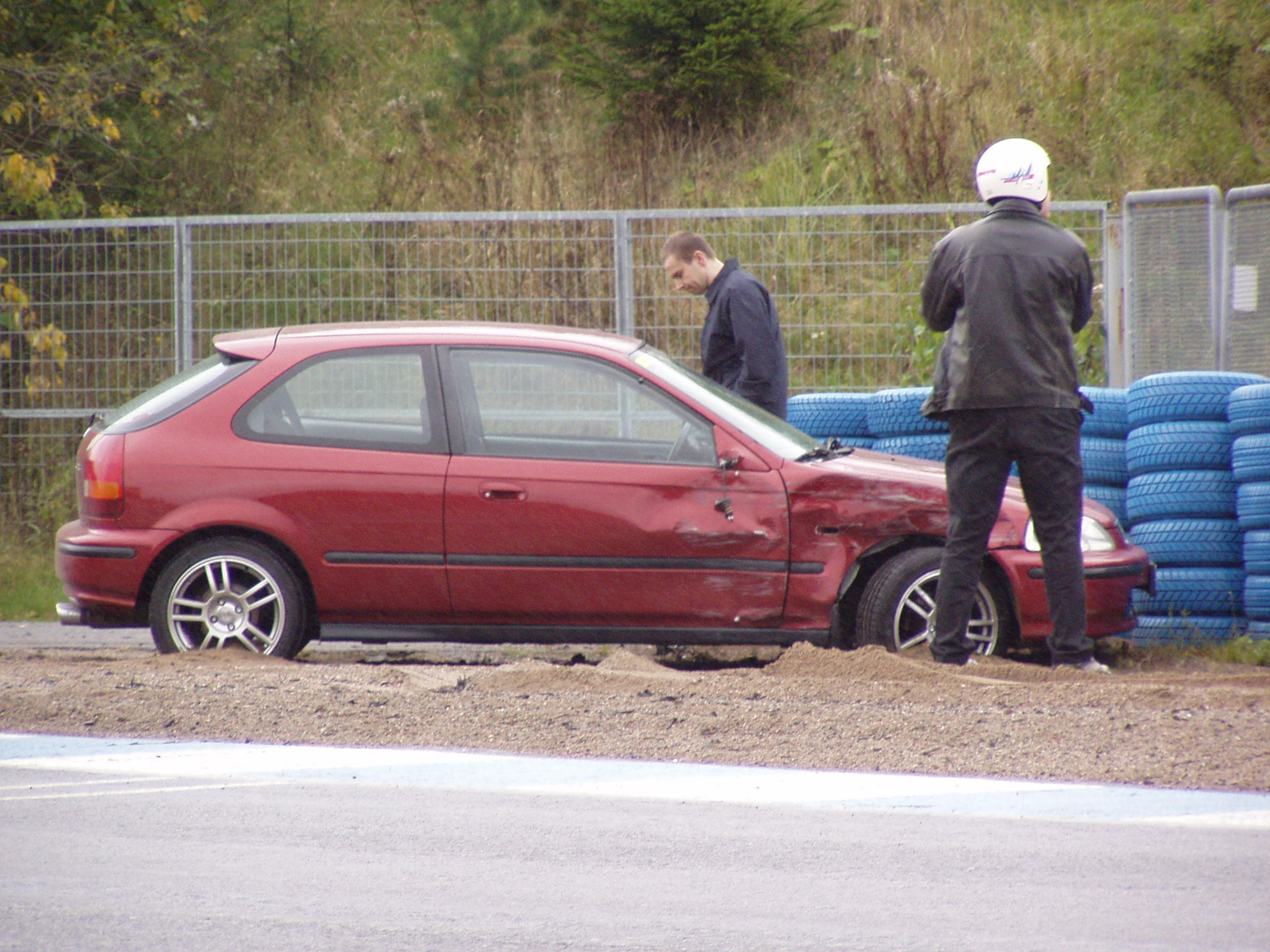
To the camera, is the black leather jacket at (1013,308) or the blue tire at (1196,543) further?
the blue tire at (1196,543)

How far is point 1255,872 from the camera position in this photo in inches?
153

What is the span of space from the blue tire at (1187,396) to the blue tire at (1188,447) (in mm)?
51

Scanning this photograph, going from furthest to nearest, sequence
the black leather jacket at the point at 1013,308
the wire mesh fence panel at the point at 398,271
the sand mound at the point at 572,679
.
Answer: the wire mesh fence panel at the point at 398,271 < the black leather jacket at the point at 1013,308 < the sand mound at the point at 572,679

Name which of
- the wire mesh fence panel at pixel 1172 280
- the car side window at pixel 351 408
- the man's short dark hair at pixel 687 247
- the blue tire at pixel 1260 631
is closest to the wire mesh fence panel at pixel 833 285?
the wire mesh fence panel at pixel 1172 280

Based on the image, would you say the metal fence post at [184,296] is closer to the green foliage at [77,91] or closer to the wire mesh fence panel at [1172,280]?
the green foliage at [77,91]

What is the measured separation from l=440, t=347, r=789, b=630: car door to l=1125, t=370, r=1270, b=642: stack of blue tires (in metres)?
2.40

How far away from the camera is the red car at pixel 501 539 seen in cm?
668

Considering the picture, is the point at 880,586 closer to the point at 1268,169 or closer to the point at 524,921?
the point at 524,921

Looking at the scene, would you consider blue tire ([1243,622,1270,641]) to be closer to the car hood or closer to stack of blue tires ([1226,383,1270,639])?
stack of blue tires ([1226,383,1270,639])

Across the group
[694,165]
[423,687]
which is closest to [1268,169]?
[694,165]

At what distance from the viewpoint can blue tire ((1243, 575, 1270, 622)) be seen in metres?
7.61

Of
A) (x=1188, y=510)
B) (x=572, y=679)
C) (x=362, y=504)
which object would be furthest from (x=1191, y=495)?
(x=362, y=504)

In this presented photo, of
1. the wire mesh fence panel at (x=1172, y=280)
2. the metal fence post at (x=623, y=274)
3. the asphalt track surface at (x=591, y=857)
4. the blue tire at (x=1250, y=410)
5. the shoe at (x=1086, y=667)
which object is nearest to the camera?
the asphalt track surface at (x=591, y=857)

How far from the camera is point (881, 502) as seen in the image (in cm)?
673
